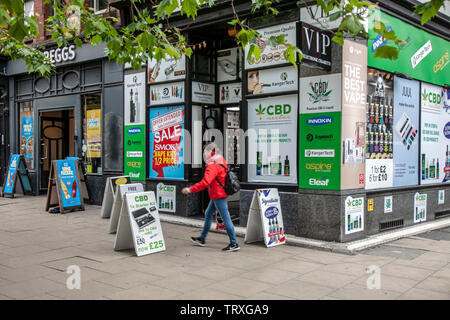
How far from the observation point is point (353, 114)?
8312mm

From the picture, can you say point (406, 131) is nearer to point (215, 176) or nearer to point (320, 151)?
point (320, 151)

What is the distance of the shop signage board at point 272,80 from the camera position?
8.87 meters

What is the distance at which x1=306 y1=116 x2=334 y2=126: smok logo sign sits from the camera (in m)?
8.19

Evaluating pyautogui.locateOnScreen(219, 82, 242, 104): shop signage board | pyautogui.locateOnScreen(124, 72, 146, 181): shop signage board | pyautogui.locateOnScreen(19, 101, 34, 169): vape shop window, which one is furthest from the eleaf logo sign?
pyautogui.locateOnScreen(19, 101, 34, 169): vape shop window

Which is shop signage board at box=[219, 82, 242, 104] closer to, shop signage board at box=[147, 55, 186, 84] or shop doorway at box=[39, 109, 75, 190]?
shop signage board at box=[147, 55, 186, 84]

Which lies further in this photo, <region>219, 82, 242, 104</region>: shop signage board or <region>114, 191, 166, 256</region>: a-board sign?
<region>219, 82, 242, 104</region>: shop signage board

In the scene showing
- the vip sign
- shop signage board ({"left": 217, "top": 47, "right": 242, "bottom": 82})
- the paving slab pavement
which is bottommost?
the paving slab pavement

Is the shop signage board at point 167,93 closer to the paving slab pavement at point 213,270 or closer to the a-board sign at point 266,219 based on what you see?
the paving slab pavement at point 213,270

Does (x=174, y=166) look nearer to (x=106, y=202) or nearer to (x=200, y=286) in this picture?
(x=106, y=202)

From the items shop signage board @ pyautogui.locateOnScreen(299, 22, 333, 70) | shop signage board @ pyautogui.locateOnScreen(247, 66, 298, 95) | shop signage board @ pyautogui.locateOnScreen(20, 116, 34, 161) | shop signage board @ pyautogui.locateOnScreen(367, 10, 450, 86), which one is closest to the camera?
shop signage board @ pyautogui.locateOnScreen(299, 22, 333, 70)

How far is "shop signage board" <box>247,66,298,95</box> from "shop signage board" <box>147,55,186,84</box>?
7.03 ft

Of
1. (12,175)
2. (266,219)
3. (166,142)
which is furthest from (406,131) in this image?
(12,175)

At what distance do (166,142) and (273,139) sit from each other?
10.8ft

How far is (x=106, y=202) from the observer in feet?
35.9
